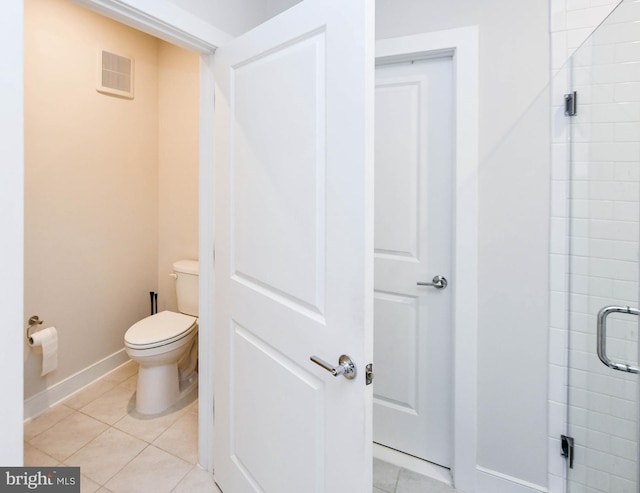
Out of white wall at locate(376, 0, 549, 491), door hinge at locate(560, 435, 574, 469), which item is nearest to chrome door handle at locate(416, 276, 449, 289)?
white wall at locate(376, 0, 549, 491)

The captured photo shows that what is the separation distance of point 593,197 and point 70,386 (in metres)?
2.87

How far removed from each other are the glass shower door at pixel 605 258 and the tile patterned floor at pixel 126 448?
0.66m

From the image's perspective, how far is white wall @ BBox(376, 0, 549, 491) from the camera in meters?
1.39

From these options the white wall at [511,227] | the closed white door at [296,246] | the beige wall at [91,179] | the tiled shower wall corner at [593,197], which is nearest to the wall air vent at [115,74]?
the beige wall at [91,179]

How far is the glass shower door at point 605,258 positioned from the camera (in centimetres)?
104

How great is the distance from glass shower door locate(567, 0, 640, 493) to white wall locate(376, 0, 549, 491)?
103mm

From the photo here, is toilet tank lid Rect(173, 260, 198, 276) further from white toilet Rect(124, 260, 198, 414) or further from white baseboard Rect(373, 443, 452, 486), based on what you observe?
white baseboard Rect(373, 443, 452, 486)

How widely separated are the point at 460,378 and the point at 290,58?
140 cm

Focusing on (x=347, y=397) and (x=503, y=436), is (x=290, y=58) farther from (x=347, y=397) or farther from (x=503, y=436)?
(x=503, y=436)

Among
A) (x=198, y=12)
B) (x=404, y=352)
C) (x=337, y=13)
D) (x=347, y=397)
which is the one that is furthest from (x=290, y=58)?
(x=404, y=352)

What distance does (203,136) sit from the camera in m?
1.58

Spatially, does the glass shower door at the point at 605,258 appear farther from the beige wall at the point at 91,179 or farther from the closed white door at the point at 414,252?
the beige wall at the point at 91,179

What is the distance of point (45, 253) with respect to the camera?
2.10 metres

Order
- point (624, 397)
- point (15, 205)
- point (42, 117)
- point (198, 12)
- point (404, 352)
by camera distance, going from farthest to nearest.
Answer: point (42, 117) < point (404, 352) < point (198, 12) < point (624, 397) < point (15, 205)
